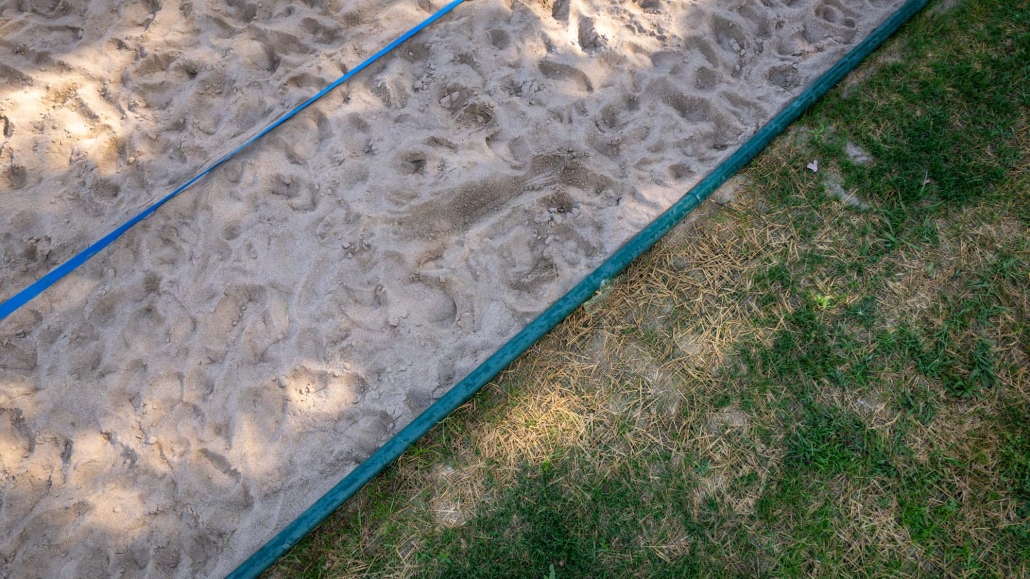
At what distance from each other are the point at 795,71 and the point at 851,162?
1.72 ft

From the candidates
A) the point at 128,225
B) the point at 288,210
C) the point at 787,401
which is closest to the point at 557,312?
the point at 787,401

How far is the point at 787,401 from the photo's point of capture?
2217 millimetres

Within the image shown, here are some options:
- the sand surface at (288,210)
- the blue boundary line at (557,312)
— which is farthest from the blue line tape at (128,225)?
the blue boundary line at (557,312)

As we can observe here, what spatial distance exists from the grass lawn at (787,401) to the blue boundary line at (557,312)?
0.07m

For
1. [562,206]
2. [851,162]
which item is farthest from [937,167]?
[562,206]

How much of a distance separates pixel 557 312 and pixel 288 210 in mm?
1264

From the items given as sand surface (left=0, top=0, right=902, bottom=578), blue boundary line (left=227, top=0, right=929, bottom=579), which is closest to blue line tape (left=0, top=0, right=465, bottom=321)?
sand surface (left=0, top=0, right=902, bottom=578)

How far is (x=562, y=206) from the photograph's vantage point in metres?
2.59

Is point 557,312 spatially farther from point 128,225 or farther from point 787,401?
point 128,225

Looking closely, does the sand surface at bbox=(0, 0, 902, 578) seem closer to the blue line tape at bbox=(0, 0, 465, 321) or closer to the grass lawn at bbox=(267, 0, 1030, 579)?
the blue line tape at bbox=(0, 0, 465, 321)

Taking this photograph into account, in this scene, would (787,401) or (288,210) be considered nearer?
(787,401)

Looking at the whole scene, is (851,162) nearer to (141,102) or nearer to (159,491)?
(159,491)

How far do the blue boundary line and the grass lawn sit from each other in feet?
0.23

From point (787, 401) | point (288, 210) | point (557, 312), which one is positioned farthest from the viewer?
point (288, 210)
